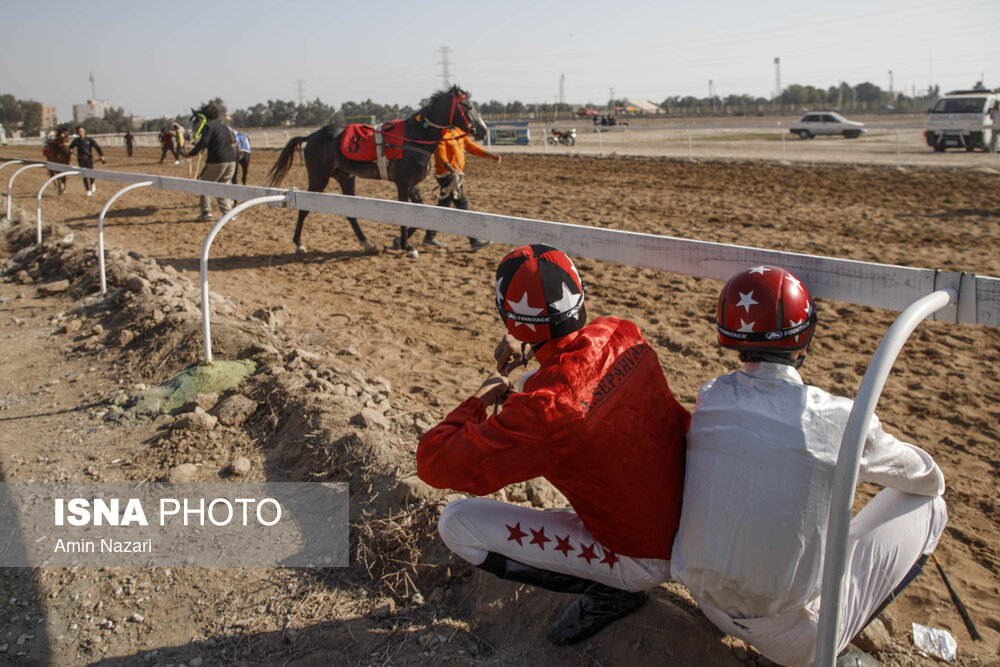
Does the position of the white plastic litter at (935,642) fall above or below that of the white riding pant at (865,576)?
below

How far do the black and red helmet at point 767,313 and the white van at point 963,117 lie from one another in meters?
21.1

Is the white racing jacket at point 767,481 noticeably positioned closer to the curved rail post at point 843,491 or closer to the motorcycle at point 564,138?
the curved rail post at point 843,491

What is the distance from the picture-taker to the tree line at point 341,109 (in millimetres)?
64688

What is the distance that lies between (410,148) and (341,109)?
204 ft

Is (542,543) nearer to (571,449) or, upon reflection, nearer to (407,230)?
(571,449)

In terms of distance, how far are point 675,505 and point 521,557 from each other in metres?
0.53

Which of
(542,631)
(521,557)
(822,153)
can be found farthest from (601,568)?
(822,153)

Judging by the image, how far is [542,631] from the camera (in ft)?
7.93

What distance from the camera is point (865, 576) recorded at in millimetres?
1921

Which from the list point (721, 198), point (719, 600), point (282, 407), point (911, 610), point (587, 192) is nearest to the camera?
point (719, 600)

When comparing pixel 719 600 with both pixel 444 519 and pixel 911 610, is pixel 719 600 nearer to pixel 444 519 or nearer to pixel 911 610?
pixel 444 519

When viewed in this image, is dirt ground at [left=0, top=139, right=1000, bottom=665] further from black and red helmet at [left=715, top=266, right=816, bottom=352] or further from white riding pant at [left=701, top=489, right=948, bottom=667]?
black and red helmet at [left=715, top=266, right=816, bottom=352]

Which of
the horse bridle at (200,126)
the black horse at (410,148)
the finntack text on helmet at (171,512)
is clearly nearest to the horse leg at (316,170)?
the black horse at (410,148)

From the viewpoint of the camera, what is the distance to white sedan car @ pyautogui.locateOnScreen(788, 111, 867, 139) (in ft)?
84.3
